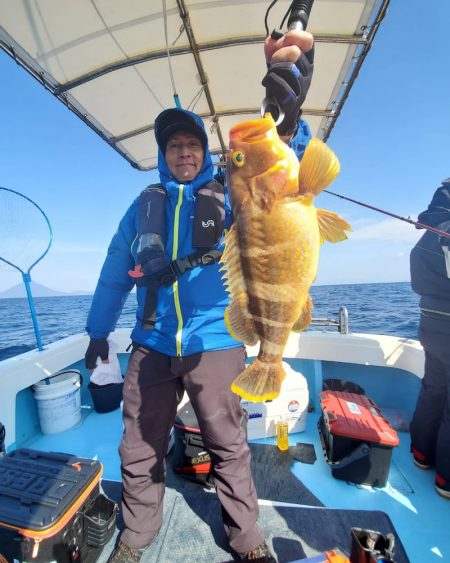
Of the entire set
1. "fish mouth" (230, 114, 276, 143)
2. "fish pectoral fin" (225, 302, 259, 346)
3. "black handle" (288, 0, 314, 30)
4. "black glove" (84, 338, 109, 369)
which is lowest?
"black glove" (84, 338, 109, 369)

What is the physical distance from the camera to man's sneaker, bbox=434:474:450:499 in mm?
2771

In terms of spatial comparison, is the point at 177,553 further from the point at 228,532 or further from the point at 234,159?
the point at 234,159

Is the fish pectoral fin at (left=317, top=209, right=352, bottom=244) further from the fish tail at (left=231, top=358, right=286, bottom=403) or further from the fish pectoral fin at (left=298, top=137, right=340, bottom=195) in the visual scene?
the fish tail at (left=231, top=358, right=286, bottom=403)

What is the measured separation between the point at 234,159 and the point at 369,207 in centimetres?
249

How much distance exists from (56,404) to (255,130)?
13.9 ft

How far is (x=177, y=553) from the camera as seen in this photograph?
2244mm

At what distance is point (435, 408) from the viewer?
299cm

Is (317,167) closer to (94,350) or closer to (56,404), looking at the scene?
(94,350)

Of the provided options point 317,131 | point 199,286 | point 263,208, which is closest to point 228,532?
point 199,286

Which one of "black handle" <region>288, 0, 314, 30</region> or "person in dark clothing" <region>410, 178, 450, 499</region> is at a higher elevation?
"black handle" <region>288, 0, 314, 30</region>

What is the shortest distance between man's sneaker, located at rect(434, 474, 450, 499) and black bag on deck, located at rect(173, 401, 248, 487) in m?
1.93

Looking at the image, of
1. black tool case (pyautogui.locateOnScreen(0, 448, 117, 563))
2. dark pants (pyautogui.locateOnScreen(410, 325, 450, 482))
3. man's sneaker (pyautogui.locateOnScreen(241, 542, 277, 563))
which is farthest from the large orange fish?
dark pants (pyautogui.locateOnScreen(410, 325, 450, 482))

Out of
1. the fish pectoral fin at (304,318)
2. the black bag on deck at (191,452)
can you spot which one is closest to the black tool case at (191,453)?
the black bag on deck at (191,452)

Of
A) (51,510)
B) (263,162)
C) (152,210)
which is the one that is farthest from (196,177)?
(51,510)
